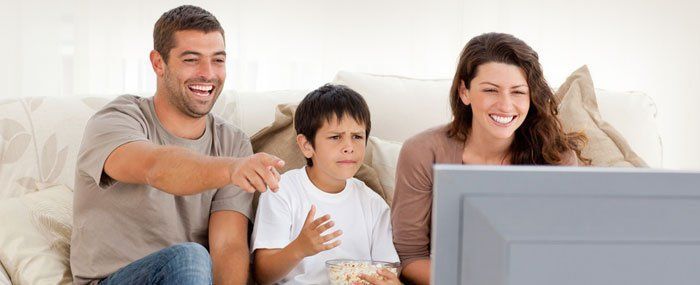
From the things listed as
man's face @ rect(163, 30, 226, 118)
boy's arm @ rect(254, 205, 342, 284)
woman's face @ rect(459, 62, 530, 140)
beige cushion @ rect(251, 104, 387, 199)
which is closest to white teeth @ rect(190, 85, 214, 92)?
man's face @ rect(163, 30, 226, 118)

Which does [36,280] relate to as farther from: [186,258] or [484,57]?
[484,57]

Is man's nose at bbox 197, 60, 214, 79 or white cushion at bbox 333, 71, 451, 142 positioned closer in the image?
man's nose at bbox 197, 60, 214, 79

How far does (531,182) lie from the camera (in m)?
0.58

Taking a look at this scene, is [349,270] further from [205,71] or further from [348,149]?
[205,71]

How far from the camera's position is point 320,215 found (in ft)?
6.78

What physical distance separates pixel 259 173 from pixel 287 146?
928 mm

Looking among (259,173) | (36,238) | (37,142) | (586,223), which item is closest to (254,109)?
(37,142)

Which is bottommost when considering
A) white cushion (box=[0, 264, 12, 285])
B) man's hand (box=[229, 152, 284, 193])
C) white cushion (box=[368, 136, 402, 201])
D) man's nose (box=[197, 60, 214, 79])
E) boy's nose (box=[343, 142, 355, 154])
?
white cushion (box=[0, 264, 12, 285])

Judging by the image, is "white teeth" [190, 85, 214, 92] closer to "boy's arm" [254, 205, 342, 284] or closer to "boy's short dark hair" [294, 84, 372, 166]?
"boy's short dark hair" [294, 84, 372, 166]

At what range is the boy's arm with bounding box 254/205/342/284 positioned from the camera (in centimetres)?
173

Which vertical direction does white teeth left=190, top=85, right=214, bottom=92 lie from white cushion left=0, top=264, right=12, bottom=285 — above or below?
above

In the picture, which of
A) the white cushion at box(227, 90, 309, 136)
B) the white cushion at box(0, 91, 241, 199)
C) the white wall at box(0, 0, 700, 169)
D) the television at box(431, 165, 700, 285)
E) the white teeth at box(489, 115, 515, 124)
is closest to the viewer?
the television at box(431, 165, 700, 285)

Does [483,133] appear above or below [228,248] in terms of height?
above

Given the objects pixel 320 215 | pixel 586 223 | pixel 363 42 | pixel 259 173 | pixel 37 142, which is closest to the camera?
pixel 586 223
